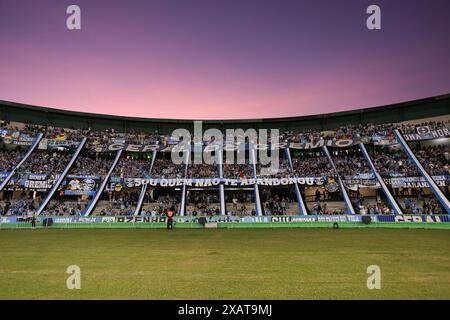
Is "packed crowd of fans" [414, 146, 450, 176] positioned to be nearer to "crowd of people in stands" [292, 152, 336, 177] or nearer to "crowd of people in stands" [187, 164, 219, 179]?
"crowd of people in stands" [292, 152, 336, 177]

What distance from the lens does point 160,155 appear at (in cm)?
5397

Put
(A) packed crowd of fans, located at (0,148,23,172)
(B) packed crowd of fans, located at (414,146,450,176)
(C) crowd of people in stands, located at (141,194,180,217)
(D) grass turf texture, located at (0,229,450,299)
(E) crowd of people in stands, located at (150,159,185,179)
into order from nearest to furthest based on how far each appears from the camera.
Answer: (D) grass turf texture, located at (0,229,450,299)
(B) packed crowd of fans, located at (414,146,450,176)
(C) crowd of people in stands, located at (141,194,180,217)
(A) packed crowd of fans, located at (0,148,23,172)
(E) crowd of people in stands, located at (150,159,185,179)

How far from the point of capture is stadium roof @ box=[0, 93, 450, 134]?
48250 mm

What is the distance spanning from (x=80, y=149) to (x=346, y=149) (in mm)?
45214

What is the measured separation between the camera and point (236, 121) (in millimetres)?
56375

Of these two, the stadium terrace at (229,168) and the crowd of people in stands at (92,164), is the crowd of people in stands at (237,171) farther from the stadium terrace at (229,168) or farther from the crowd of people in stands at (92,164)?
the crowd of people in stands at (92,164)

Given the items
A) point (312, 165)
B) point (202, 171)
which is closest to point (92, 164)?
point (202, 171)

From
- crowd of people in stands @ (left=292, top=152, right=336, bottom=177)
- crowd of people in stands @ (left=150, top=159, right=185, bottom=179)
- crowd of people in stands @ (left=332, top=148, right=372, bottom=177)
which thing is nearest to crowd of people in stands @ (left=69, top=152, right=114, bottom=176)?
crowd of people in stands @ (left=150, top=159, right=185, bottom=179)

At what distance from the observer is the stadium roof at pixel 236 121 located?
4825 centimetres

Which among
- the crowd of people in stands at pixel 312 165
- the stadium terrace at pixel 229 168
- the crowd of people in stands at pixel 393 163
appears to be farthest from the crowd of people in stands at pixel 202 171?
the crowd of people in stands at pixel 393 163

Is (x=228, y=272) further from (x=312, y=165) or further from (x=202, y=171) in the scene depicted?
(x=312, y=165)

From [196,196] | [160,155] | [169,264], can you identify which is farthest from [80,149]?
[169,264]
